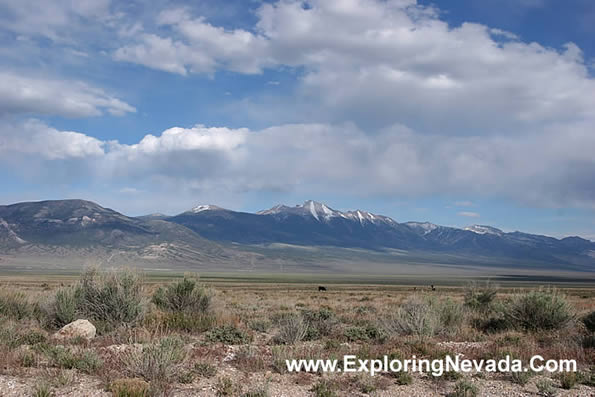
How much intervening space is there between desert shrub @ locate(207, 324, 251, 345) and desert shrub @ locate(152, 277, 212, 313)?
495cm

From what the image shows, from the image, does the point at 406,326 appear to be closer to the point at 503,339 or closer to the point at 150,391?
the point at 503,339

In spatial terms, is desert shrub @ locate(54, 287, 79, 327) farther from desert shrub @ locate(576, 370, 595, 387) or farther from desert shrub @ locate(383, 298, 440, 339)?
desert shrub @ locate(576, 370, 595, 387)

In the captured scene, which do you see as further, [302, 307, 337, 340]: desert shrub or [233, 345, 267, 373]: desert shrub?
[302, 307, 337, 340]: desert shrub

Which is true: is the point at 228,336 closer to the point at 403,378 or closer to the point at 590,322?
the point at 403,378

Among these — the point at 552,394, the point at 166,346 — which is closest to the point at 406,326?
the point at 552,394

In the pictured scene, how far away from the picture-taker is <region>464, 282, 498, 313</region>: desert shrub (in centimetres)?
2435

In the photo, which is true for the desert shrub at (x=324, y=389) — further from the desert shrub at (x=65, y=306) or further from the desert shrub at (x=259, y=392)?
the desert shrub at (x=65, y=306)

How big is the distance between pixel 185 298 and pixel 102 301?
395cm

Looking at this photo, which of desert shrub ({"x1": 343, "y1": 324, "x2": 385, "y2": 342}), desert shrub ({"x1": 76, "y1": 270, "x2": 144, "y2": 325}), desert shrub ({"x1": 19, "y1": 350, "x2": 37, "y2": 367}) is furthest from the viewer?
desert shrub ({"x1": 76, "y1": 270, "x2": 144, "y2": 325})

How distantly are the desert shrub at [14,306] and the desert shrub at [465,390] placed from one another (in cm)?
1383

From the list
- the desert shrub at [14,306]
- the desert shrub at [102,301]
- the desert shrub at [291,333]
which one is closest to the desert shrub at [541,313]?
the desert shrub at [291,333]

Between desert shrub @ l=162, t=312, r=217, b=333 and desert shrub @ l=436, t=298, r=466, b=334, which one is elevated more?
desert shrub @ l=436, t=298, r=466, b=334

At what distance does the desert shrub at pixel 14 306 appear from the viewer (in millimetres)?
16538

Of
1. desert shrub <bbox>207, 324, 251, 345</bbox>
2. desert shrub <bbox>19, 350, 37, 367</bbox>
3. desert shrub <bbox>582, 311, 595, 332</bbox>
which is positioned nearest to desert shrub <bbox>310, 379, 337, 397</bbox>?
desert shrub <bbox>207, 324, 251, 345</bbox>
